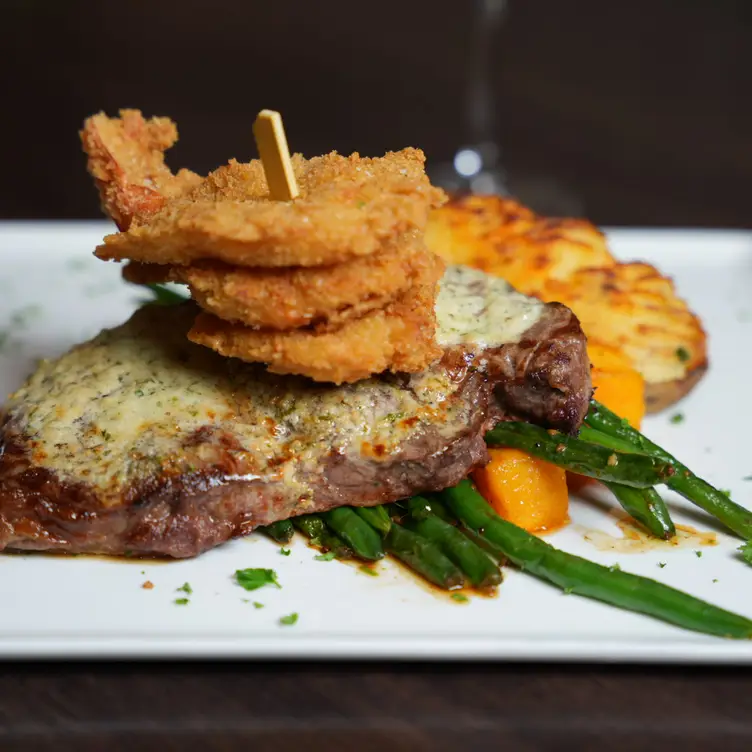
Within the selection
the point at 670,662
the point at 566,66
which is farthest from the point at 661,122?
the point at 670,662

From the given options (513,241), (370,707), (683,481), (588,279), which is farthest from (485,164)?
(370,707)

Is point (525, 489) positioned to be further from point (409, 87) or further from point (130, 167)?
point (409, 87)

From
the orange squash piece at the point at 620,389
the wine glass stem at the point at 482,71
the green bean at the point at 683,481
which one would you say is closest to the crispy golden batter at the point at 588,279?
the orange squash piece at the point at 620,389

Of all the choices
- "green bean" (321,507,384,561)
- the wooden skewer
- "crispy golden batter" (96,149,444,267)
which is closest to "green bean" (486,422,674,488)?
"green bean" (321,507,384,561)

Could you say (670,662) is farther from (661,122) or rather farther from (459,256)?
(661,122)

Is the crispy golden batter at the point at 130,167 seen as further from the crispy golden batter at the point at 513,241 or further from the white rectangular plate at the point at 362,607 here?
the crispy golden batter at the point at 513,241

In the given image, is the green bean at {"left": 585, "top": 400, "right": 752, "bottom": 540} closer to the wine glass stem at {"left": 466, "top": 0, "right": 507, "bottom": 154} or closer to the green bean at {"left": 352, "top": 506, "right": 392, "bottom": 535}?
the green bean at {"left": 352, "top": 506, "right": 392, "bottom": 535}
